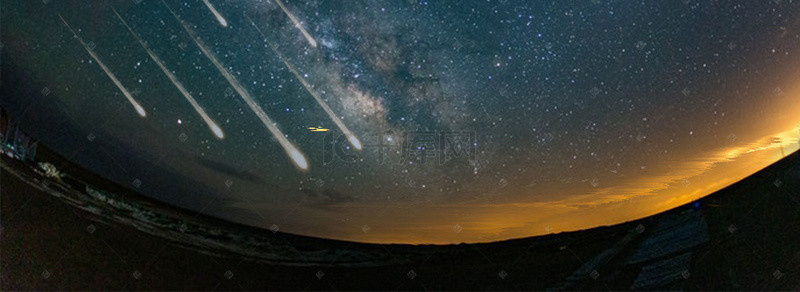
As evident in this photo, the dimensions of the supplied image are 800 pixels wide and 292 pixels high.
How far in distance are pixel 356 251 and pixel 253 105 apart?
66cm

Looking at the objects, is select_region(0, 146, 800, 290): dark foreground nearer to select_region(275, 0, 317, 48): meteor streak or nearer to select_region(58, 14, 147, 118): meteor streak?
select_region(58, 14, 147, 118): meteor streak

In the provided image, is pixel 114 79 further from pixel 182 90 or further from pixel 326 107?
pixel 326 107

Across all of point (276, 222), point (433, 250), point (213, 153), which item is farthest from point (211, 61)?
point (433, 250)

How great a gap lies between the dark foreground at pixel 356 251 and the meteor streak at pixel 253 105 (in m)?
0.30

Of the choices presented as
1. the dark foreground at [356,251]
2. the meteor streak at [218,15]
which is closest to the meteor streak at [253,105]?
the meteor streak at [218,15]

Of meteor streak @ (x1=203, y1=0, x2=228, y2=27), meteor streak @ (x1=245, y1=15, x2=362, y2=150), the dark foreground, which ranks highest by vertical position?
meteor streak @ (x1=203, y1=0, x2=228, y2=27)

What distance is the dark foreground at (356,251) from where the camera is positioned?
74.7 inches

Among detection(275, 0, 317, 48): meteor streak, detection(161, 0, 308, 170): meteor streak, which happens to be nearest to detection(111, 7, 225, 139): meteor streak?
detection(161, 0, 308, 170): meteor streak

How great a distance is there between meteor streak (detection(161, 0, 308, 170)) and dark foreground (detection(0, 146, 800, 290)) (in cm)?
30

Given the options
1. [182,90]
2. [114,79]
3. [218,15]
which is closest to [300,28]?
[218,15]

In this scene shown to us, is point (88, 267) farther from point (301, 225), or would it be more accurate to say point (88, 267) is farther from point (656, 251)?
point (656, 251)

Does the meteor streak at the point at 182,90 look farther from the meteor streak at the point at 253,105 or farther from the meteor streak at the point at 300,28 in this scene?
the meteor streak at the point at 300,28

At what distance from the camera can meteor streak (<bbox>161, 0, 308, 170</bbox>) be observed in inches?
77.6

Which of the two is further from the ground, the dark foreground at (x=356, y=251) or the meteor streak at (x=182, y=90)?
the meteor streak at (x=182, y=90)
